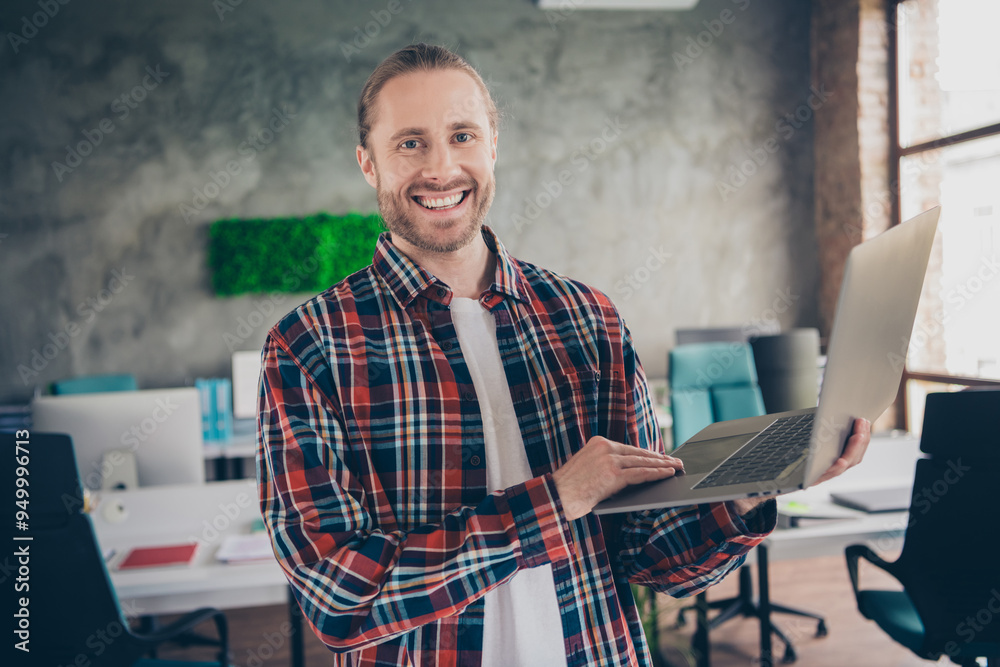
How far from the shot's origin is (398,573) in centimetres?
84

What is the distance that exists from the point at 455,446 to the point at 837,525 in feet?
5.79

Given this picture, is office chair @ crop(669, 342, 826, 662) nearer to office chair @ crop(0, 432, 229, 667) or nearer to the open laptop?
the open laptop

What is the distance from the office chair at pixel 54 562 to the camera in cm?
166

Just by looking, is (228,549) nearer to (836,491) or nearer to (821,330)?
(836,491)

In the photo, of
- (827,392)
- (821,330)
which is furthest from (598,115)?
(827,392)

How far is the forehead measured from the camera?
1.04 m

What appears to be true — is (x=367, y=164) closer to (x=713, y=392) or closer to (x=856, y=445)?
(x=856, y=445)

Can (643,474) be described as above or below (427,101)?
below

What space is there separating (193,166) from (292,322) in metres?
4.43

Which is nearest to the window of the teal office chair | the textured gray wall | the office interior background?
the office interior background

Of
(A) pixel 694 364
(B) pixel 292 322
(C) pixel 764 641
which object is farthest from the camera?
(A) pixel 694 364

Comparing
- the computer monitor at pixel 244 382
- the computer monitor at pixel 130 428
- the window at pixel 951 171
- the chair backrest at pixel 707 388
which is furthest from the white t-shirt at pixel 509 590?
the window at pixel 951 171

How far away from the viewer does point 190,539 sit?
2270 millimetres

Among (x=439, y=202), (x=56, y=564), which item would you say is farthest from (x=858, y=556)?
(x=56, y=564)
